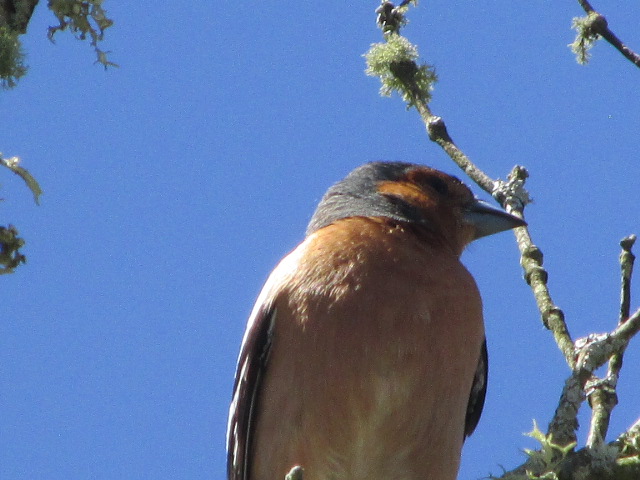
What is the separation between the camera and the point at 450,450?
5.16m

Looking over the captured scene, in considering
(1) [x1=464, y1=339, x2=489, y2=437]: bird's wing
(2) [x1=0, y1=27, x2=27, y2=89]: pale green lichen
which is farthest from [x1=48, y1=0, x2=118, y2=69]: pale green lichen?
(1) [x1=464, y1=339, x2=489, y2=437]: bird's wing

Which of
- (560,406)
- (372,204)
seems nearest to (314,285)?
(372,204)

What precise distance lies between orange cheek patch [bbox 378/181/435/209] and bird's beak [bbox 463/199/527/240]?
11.5 inches

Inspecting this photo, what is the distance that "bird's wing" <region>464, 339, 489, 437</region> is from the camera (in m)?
5.87

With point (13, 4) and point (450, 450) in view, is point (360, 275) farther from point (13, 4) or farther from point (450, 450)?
point (13, 4)

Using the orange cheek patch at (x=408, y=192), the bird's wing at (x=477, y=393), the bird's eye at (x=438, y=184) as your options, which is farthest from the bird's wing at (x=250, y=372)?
the bird's eye at (x=438, y=184)

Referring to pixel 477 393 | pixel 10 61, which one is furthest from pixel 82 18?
pixel 477 393

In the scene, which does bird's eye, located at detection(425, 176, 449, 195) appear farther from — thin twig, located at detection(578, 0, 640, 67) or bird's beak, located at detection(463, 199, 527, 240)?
thin twig, located at detection(578, 0, 640, 67)

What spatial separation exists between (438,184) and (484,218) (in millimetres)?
433

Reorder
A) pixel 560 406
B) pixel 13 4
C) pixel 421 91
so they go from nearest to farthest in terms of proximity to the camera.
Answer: pixel 13 4 → pixel 560 406 → pixel 421 91

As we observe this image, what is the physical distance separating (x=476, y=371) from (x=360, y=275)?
3.92 feet

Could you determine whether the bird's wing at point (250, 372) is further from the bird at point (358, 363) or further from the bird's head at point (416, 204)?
the bird's head at point (416, 204)

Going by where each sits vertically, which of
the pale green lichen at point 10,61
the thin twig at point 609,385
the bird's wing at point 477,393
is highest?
the pale green lichen at point 10,61

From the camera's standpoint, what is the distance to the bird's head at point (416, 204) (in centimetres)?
620
